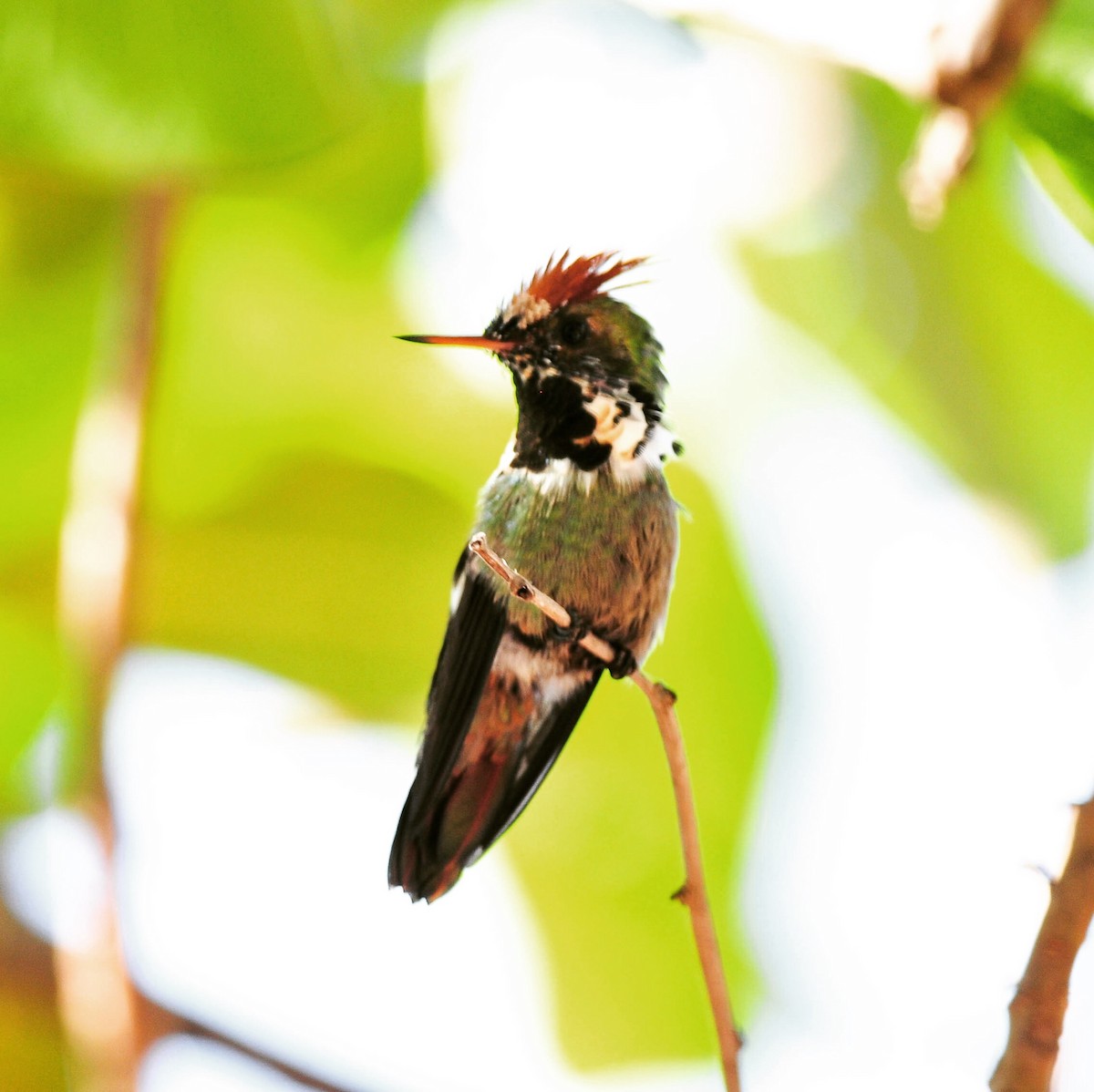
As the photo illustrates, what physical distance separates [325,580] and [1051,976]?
2287 mm

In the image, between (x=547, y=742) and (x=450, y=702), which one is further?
(x=547, y=742)

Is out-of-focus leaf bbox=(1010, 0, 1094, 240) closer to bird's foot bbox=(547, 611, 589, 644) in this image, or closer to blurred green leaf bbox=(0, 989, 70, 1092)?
bird's foot bbox=(547, 611, 589, 644)

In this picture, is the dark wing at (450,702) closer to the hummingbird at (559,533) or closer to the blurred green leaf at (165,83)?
the hummingbird at (559,533)

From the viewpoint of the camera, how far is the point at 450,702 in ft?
5.11

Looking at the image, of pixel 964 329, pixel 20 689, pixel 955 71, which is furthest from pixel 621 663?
pixel 20 689

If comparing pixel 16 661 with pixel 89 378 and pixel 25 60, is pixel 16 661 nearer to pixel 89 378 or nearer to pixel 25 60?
pixel 89 378

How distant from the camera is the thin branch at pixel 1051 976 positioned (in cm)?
116

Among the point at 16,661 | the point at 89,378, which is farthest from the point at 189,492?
the point at 16,661

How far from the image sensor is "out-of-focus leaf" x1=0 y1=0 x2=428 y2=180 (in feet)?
5.79

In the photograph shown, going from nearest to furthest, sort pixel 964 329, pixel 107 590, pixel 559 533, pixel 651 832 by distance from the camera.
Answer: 1. pixel 559 533
2. pixel 107 590
3. pixel 964 329
4. pixel 651 832

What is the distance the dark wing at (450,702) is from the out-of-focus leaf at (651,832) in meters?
1.27

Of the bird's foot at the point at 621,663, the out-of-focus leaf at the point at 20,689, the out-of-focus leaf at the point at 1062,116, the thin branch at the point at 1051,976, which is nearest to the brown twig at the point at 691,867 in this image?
the thin branch at the point at 1051,976

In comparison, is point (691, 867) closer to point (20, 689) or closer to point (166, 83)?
point (166, 83)

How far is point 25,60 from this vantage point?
1761 mm
